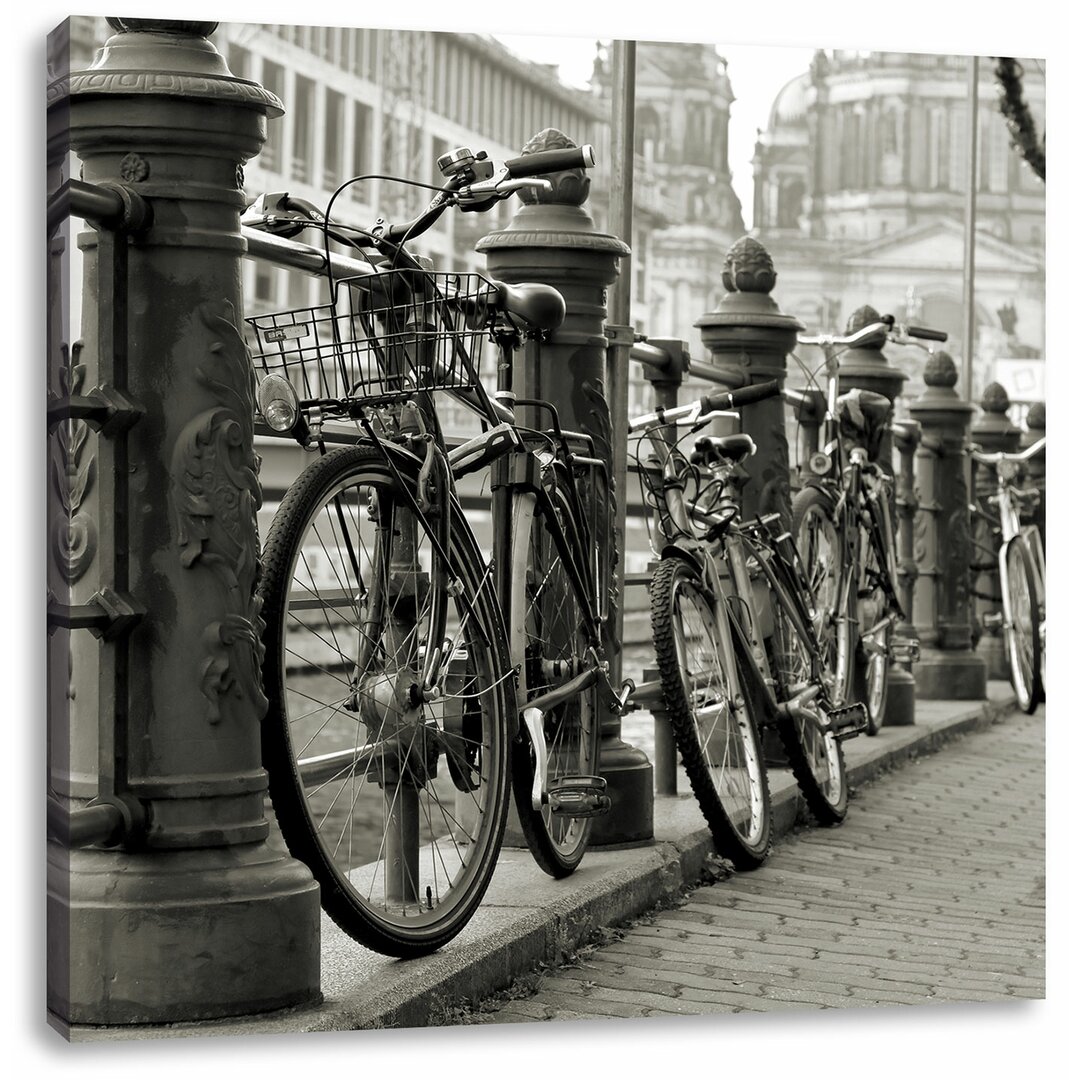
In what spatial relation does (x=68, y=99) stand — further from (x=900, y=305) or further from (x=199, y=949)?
(x=900, y=305)

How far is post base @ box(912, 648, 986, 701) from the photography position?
9.20 meters

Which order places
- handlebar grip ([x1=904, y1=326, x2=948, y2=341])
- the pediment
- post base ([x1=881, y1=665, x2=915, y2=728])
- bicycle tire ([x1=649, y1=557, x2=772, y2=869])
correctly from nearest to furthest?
bicycle tire ([x1=649, y1=557, x2=772, y2=869]) < handlebar grip ([x1=904, y1=326, x2=948, y2=341]) < post base ([x1=881, y1=665, x2=915, y2=728]) < the pediment

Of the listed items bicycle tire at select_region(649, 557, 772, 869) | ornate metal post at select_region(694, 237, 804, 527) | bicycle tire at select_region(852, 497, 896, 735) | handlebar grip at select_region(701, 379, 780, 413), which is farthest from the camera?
bicycle tire at select_region(852, 497, 896, 735)

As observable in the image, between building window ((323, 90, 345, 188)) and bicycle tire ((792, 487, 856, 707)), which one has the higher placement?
building window ((323, 90, 345, 188))

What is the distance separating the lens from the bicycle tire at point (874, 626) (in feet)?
23.2

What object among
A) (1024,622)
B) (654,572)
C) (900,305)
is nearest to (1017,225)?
(900,305)

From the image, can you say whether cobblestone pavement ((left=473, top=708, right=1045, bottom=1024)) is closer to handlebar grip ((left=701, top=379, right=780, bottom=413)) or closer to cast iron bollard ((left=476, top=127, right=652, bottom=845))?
cast iron bollard ((left=476, top=127, right=652, bottom=845))

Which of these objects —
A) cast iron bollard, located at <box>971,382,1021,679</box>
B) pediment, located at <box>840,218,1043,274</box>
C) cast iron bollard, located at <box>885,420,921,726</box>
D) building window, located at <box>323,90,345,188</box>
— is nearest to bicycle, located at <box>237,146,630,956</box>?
cast iron bollard, located at <box>885,420,921,726</box>

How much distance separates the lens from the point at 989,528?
10.2m

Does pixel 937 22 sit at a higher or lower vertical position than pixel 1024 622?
higher

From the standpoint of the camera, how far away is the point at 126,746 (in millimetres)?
2961

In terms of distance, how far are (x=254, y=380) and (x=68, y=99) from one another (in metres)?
0.50

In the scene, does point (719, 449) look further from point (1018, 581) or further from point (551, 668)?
point (1018, 581)

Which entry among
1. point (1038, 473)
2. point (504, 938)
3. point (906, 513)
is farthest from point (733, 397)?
point (1038, 473)
